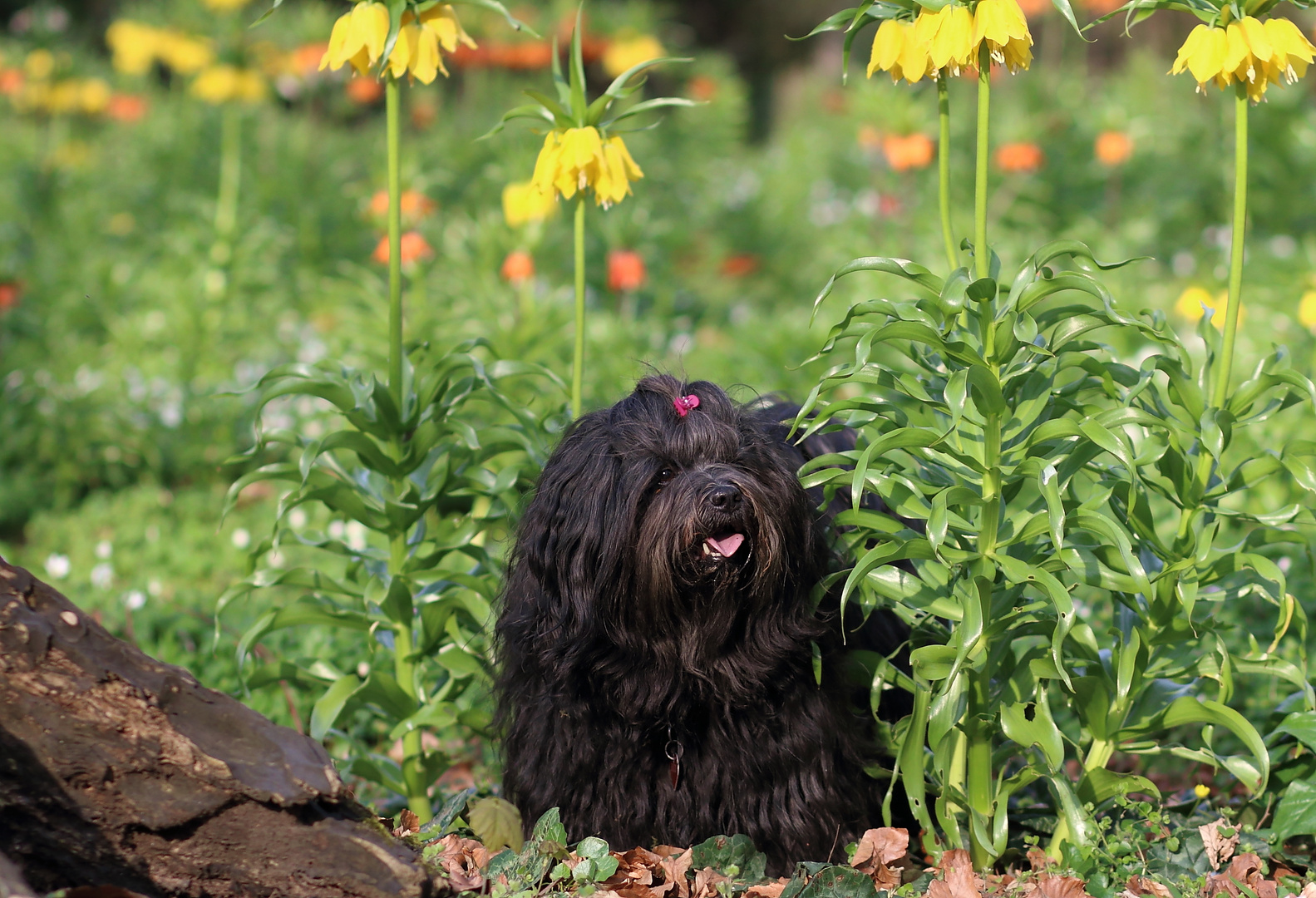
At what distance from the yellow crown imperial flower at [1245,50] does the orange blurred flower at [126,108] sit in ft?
36.2

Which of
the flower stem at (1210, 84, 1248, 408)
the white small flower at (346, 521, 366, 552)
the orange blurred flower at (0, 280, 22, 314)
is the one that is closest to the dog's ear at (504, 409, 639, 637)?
the flower stem at (1210, 84, 1248, 408)

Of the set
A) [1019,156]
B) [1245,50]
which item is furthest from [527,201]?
[1019,156]

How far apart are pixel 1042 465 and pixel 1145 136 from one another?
26.4ft

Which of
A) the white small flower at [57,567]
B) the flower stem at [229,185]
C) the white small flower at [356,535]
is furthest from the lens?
the flower stem at [229,185]

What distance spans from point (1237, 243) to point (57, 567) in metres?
4.44

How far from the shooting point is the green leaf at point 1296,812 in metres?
2.92

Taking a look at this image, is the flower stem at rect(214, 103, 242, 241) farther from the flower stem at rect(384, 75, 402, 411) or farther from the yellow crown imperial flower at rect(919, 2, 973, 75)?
the yellow crown imperial flower at rect(919, 2, 973, 75)

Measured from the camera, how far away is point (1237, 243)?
2.75 meters

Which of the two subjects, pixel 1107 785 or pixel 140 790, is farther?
pixel 1107 785

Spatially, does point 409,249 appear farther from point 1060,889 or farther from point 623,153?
point 1060,889

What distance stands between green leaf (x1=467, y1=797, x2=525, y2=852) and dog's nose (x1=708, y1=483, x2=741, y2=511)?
103cm

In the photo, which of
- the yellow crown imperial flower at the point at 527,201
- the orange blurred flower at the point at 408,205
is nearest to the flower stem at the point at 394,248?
the yellow crown imperial flower at the point at 527,201

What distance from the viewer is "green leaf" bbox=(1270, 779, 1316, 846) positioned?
292cm

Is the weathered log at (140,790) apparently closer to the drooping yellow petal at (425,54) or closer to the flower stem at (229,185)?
the drooping yellow petal at (425,54)
